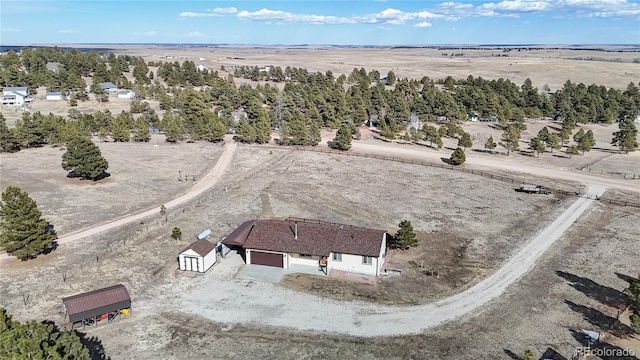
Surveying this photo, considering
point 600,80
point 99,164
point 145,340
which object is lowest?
point 145,340

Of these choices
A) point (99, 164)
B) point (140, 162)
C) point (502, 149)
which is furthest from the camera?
point (502, 149)

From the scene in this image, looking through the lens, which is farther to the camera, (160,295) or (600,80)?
(600,80)

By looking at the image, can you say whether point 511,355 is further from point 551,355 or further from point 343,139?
point 343,139

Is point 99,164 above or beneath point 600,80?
beneath

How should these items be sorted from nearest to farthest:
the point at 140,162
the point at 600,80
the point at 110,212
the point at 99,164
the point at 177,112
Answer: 1. the point at 110,212
2. the point at 99,164
3. the point at 140,162
4. the point at 177,112
5. the point at 600,80

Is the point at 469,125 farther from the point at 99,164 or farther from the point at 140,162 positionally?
the point at 99,164

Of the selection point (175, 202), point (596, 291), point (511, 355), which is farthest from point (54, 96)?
point (596, 291)

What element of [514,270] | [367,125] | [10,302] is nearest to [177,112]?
[367,125]

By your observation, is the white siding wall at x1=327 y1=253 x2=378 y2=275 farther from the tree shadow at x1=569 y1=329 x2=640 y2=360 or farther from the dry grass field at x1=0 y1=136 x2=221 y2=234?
the dry grass field at x1=0 y1=136 x2=221 y2=234
